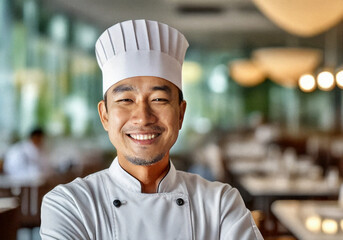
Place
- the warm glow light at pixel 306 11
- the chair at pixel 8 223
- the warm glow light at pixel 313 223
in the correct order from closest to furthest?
the chair at pixel 8 223
the warm glow light at pixel 313 223
the warm glow light at pixel 306 11

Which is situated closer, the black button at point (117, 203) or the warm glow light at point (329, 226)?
the black button at point (117, 203)

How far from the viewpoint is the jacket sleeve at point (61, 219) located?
132cm

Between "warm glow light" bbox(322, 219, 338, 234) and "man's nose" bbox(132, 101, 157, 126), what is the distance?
5.47 feet

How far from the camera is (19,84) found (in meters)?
7.12

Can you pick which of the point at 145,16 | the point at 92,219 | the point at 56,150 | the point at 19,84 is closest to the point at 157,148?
the point at 92,219

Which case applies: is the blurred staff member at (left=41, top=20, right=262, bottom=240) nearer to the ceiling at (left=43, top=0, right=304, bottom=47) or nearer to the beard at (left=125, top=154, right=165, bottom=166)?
the beard at (left=125, top=154, right=165, bottom=166)

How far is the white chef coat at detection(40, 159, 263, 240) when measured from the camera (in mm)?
1351

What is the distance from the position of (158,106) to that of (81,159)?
8016 millimetres

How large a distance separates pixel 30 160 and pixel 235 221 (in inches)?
183

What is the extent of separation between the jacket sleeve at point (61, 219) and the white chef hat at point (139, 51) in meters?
0.31

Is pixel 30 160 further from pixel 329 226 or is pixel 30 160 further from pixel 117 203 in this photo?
pixel 117 203

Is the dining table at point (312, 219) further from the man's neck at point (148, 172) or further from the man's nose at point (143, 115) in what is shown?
the man's nose at point (143, 115)

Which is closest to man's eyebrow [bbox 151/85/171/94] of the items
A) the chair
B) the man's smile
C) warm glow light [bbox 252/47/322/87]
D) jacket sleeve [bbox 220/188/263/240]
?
the man's smile

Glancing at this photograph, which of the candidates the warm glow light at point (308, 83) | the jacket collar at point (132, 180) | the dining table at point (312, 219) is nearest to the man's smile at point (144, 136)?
the jacket collar at point (132, 180)
